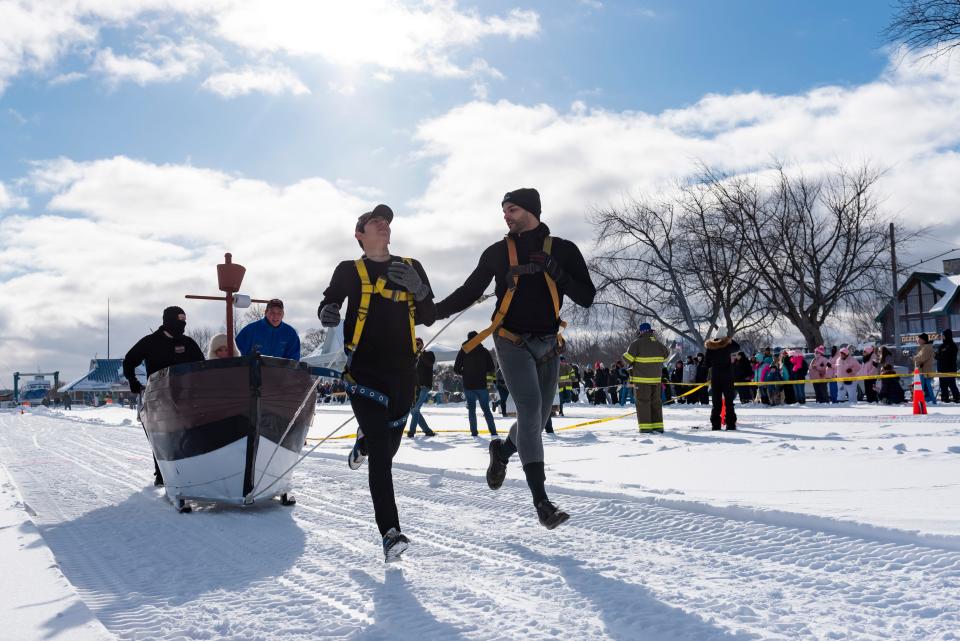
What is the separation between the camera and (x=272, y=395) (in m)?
5.82

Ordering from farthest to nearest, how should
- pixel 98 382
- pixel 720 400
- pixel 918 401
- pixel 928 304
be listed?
pixel 98 382 → pixel 928 304 → pixel 918 401 → pixel 720 400

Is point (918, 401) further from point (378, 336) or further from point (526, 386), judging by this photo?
point (378, 336)

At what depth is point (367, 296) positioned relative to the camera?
426 cm

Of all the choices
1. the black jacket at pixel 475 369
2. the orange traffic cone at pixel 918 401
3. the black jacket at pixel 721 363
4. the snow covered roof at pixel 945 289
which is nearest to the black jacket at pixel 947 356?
the orange traffic cone at pixel 918 401

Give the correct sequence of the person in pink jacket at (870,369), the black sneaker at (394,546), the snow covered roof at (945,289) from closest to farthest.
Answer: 1. the black sneaker at (394,546)
2. the person in pink jacket at (870,369)
3. the snow covered roof at (945,289)

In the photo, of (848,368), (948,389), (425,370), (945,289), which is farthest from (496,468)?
(945,289)

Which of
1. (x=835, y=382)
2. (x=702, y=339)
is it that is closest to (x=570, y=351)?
(x=702, y=339)

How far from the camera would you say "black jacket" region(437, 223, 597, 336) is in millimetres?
4590

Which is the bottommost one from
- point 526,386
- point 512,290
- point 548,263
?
point 526,386

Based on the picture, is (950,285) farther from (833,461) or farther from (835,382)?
(833,461)

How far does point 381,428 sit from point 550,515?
38.5 inches

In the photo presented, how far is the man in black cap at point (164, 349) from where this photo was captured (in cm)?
731

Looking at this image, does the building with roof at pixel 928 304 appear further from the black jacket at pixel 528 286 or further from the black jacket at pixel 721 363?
the black jacket at pixel 528 286

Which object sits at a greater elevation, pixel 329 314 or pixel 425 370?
pixel 329 314
